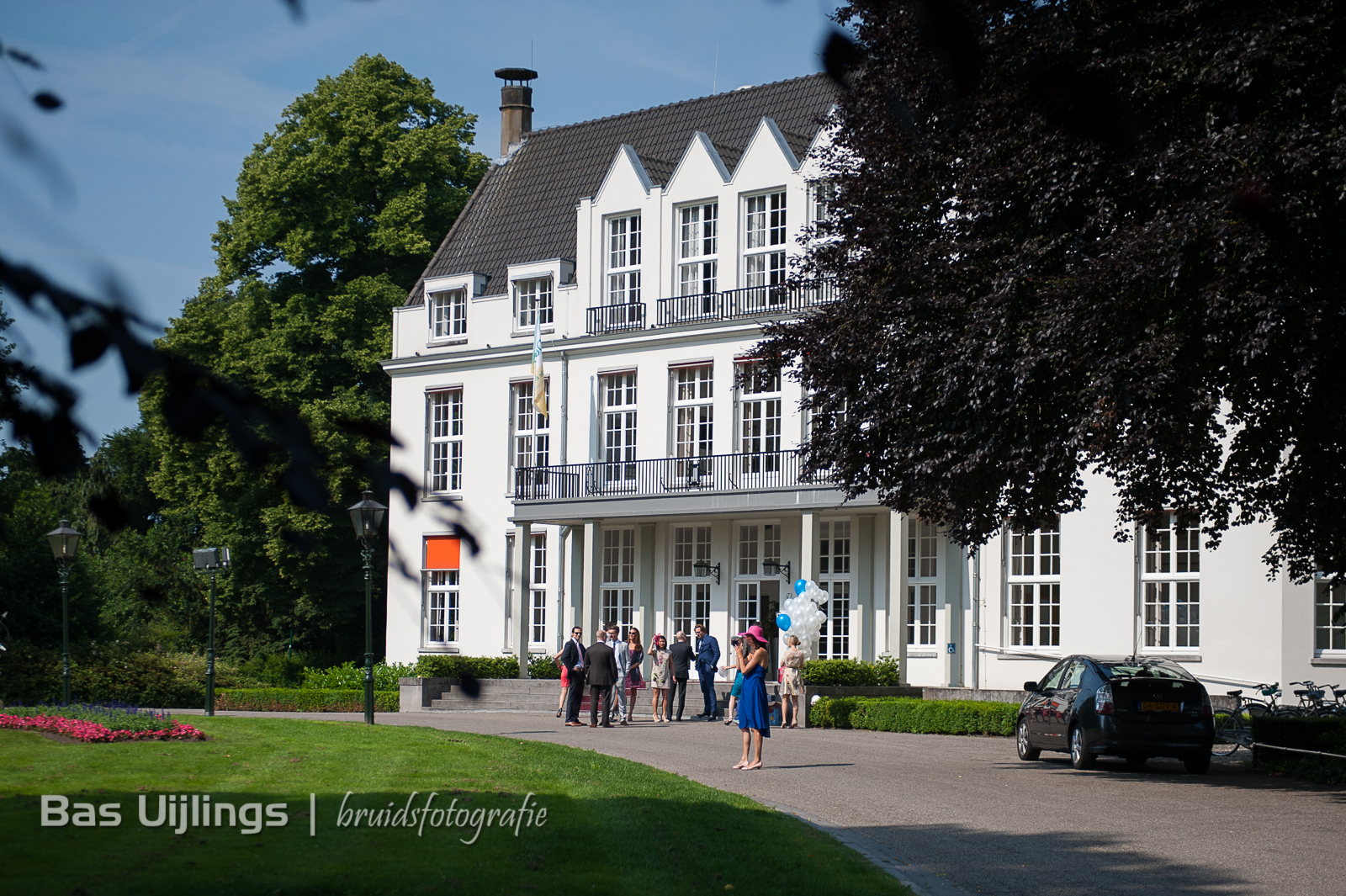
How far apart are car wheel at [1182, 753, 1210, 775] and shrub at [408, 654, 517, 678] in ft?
60.9

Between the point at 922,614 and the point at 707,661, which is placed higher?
the point at 922,614

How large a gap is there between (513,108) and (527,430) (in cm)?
1219

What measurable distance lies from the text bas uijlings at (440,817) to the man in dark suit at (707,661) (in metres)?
18.3

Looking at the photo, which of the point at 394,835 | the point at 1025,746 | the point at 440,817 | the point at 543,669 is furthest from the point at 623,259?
the point at 394,835

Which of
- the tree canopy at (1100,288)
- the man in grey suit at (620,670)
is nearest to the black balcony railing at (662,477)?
the man in grey suit at (620,670)

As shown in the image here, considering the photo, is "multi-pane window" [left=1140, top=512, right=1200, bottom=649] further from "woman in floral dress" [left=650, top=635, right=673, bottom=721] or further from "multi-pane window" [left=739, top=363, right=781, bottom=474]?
"woman in floral dress" [left=650, top=635, right=673, bottom=721]

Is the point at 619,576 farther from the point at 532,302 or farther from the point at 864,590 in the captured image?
the point at 532,302

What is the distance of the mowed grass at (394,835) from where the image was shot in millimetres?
7480

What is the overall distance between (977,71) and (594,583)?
33.1m

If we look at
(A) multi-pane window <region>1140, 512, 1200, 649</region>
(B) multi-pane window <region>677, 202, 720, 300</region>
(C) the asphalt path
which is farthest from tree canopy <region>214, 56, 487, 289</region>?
(C) the asphalt path

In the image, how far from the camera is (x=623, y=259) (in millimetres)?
37062

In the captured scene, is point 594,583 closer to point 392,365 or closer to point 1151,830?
point 392,365

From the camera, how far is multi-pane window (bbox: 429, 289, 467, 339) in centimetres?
4041

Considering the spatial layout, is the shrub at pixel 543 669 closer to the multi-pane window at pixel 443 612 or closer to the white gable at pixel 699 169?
the multi-pane window at pixel 443 612
